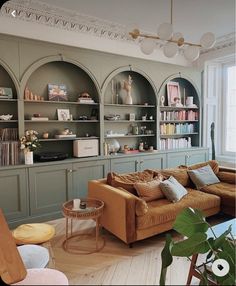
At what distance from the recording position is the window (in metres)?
4.89

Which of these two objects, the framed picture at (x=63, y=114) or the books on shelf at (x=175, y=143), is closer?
the framed picture at (x=63, y=114)

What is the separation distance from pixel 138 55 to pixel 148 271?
11.3 ft

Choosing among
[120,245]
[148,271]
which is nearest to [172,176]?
[120,245]

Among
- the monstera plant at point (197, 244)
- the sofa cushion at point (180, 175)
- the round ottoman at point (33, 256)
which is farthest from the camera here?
the sofa cushion at point (180, 175)

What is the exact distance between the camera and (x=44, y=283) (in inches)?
44.3

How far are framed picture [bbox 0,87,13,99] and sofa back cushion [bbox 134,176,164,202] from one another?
6.29ft

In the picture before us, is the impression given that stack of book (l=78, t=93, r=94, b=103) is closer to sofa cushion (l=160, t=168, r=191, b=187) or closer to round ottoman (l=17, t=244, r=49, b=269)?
sofa cushion (l=160, t=168, r=191, b=187)

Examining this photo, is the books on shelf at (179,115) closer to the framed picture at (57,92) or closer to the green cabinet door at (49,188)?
the framed picture at (57,92)

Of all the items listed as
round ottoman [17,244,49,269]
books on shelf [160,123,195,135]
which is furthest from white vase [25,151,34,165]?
books on shelf [160,123,195,135]

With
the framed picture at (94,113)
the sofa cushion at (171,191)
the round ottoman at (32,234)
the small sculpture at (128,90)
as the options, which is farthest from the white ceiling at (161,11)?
the round ottoman at (32,234)

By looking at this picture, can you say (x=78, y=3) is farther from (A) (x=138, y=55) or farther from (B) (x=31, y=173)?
(B) (x=31, y=173)

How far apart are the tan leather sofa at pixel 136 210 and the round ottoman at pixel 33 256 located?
85cm

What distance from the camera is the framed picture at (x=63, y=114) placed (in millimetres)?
3643

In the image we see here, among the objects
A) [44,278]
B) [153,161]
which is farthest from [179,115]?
[44,278]
